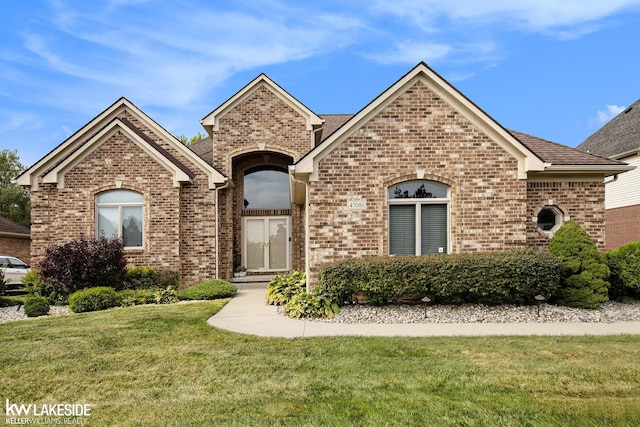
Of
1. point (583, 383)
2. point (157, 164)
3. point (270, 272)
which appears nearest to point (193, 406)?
point (583, 383)

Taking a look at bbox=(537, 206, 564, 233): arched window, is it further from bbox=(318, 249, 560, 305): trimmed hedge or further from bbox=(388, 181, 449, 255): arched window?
bbox=(388, 181, 449, 255): arched window

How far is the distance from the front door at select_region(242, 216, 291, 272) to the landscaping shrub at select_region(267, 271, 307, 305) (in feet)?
19.7

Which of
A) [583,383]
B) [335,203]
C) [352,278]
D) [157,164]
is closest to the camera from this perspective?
[583,383]

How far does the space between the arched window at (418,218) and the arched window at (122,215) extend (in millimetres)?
8351

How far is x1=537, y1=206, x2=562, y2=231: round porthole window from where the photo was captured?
1150 cm

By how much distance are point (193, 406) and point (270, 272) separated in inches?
523

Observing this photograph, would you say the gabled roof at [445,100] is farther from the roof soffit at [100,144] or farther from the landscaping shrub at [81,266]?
the landscaping shrub at [81,266]

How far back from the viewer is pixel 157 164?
525 inches

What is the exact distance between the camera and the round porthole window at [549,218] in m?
11.5

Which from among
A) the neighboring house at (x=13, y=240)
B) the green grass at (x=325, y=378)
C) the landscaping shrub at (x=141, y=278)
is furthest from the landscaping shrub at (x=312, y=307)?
the neighboring house at (x=13, y=240)

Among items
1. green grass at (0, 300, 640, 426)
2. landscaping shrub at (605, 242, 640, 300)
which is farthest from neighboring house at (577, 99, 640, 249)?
green grass at (0, 300, 640, 426)

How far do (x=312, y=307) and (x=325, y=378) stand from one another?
13.4 ft

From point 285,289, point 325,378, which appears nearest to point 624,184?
point 285,289

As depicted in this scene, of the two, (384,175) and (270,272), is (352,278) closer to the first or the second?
(384,175)
